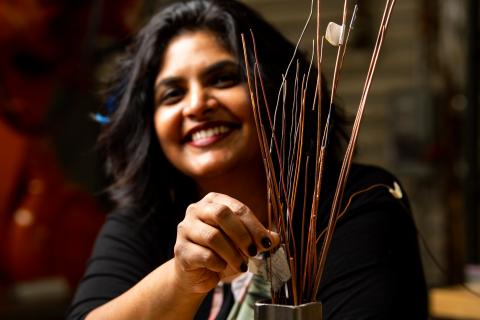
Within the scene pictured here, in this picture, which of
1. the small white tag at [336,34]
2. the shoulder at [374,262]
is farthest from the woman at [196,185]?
the small white tag at [336,34]

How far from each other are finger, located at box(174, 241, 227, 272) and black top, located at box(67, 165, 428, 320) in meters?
0.42

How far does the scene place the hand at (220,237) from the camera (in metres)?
Result: 1.06

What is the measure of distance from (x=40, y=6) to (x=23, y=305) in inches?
59.6

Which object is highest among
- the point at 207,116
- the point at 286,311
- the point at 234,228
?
the point at 207,116

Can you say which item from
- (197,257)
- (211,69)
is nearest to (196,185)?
(211,69)

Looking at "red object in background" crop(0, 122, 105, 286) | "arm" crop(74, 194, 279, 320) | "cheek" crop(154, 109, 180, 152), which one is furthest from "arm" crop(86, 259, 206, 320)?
"red object in background" crop(0, 122, 105, 286)

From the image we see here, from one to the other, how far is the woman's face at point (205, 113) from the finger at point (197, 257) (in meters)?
0.48

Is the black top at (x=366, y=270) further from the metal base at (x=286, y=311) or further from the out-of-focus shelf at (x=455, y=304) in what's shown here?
the out-of-focus shelf at (x=455, y=304)

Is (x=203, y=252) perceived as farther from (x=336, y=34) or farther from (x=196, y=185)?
(x=196, y=185)

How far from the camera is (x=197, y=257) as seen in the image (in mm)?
1148

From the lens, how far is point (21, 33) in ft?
11.6

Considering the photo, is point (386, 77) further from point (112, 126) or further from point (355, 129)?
point (355, 129)

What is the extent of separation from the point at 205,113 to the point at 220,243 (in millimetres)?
617

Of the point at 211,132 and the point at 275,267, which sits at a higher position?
the point at 211,132
